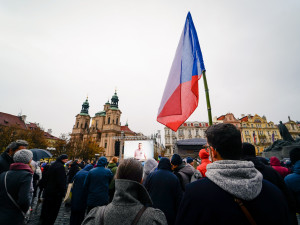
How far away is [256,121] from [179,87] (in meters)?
59.4

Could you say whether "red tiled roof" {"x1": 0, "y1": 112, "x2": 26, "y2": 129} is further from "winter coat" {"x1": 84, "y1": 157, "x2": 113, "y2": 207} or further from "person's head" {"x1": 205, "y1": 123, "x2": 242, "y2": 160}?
"person's head" {"x1": 205, "y1": 123, "x2": 242, "y2": 160}

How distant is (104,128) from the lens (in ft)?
192

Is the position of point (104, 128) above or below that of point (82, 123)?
below

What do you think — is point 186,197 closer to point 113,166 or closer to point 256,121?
point 113,166

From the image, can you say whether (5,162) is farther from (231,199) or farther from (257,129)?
(257,129)

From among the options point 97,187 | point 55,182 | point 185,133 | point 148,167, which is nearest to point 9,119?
point 185,133

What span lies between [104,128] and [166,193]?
58.8m

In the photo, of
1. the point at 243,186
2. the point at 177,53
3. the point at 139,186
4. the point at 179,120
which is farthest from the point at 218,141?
the point at 177,53

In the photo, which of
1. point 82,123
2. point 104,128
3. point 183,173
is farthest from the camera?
point 82,123

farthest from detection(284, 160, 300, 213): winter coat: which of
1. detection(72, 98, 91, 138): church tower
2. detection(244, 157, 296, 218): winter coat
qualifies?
detection(72, 98, 91, 138): church tower

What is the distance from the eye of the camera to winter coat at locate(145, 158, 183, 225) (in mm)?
2998

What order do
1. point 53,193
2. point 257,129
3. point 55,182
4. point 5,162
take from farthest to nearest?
1. point 257,129
2. point 55,182
3. point 53,193
4. point 5,162

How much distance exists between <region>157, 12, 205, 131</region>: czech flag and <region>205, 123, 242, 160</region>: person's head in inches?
83.4

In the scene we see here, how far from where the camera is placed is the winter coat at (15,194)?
98.0 inches
